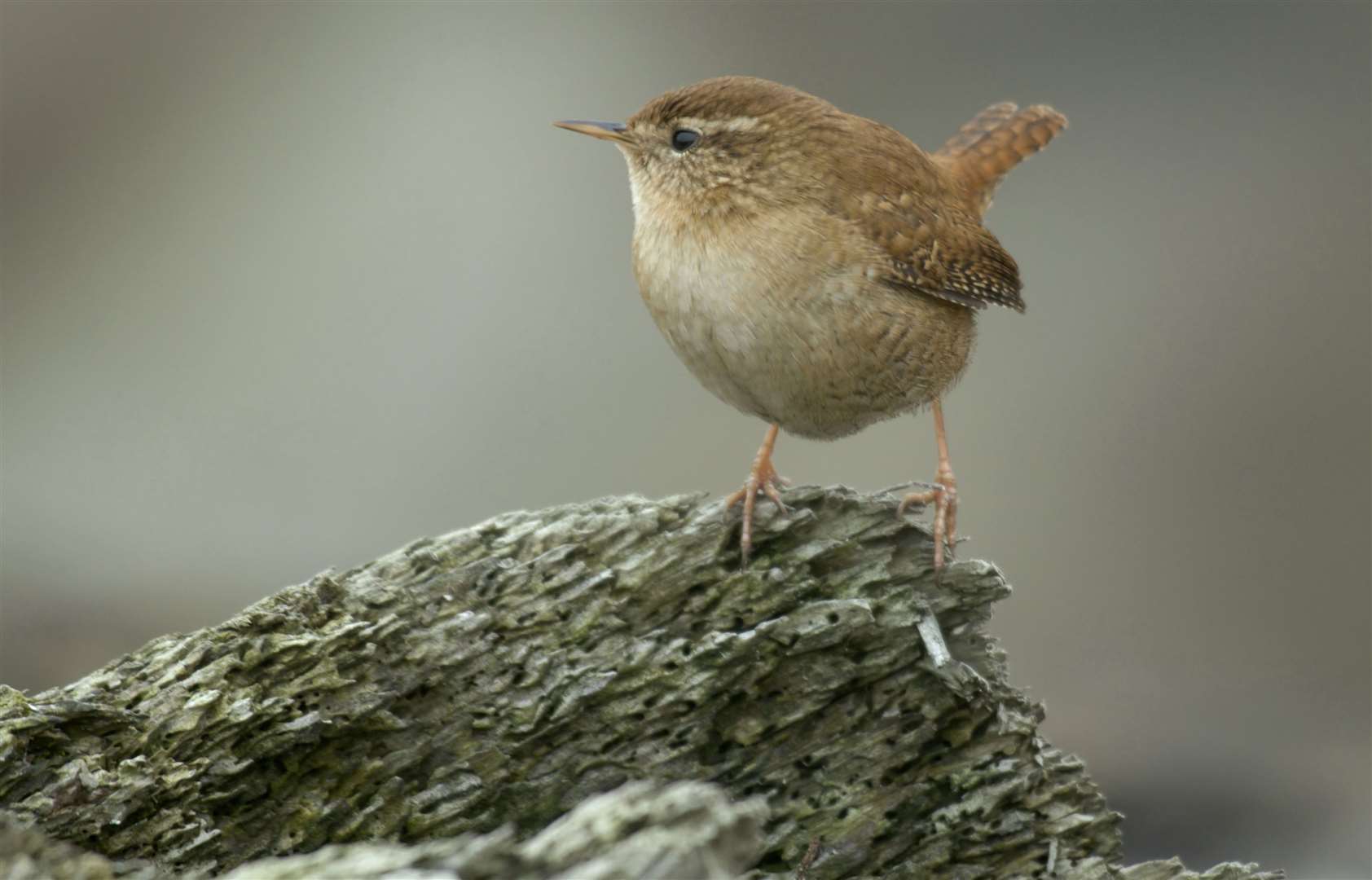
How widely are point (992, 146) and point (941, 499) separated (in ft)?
3.96

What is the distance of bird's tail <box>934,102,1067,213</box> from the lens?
383 cm

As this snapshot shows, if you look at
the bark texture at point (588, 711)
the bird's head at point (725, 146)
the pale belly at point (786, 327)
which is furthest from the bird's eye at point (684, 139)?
the bark texture at point (588, 711)

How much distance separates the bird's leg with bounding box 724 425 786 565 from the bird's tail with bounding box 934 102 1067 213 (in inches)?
43.3

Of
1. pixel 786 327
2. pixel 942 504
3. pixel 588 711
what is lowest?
pixel 588 711

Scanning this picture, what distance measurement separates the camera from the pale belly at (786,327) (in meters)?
2.87

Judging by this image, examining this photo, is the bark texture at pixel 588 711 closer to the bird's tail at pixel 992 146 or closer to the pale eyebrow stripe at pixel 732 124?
the pale eyebrow stripe at pixel 732 124

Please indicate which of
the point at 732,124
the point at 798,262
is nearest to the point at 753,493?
the point at 798,262

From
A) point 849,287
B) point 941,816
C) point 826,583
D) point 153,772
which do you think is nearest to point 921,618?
point 826,583

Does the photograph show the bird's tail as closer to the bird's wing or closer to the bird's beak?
the bird's wing

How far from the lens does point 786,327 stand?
2.87m

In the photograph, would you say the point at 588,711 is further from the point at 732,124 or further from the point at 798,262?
the point at 732,124

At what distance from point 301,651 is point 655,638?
76cm

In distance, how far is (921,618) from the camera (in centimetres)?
296

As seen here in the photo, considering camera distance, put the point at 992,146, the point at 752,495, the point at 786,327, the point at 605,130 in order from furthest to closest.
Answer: the point at 992,146
the point at 605,130
the point at 752,495
the point at 786,327
